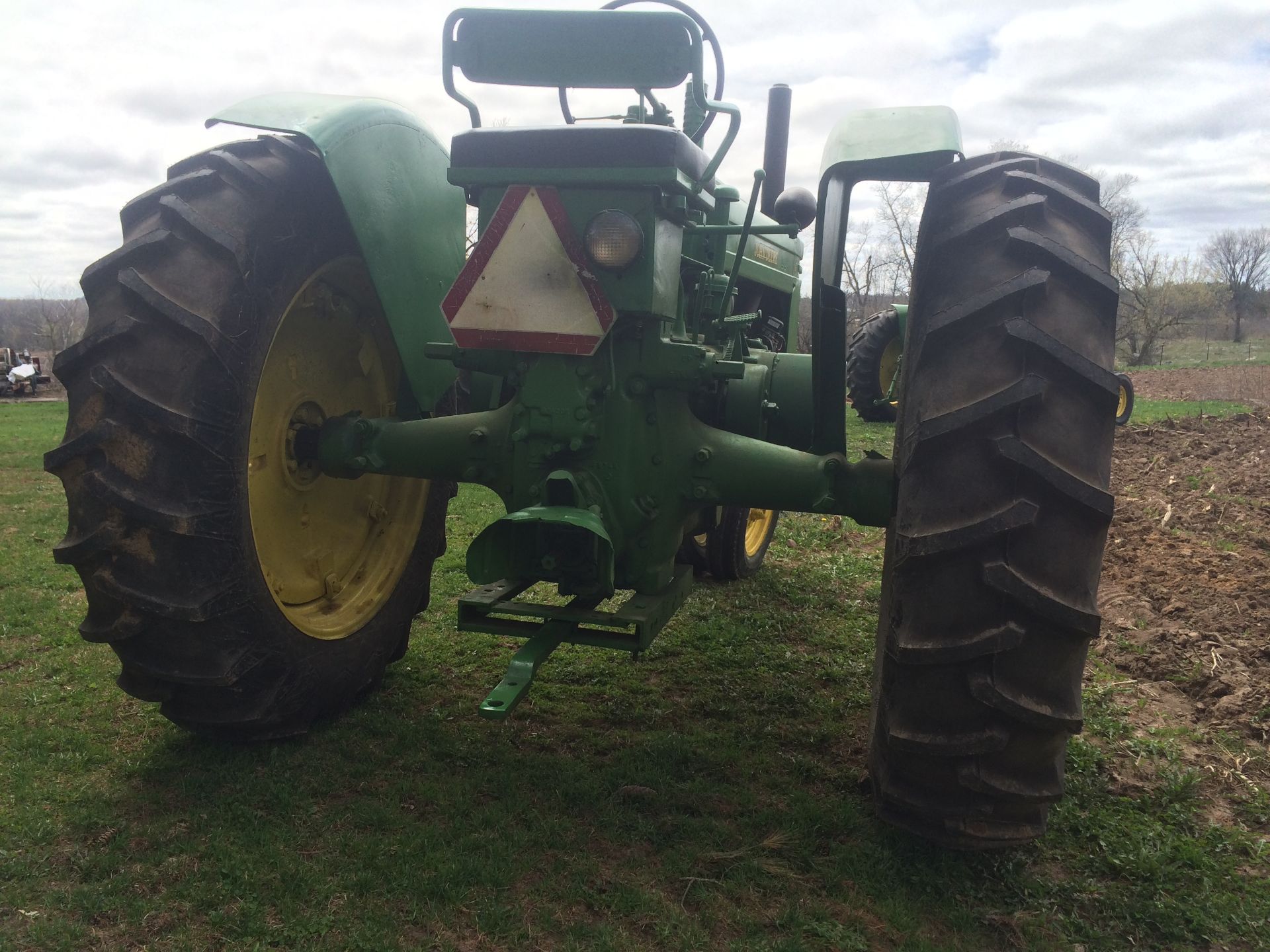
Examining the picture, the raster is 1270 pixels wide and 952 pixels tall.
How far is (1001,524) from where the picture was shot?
2.04 meters

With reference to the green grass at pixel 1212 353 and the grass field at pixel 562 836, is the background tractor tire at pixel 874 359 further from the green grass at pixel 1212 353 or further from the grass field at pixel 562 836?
the green grass at pixel 1212 353

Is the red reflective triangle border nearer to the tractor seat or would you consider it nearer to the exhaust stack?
the tractor seat

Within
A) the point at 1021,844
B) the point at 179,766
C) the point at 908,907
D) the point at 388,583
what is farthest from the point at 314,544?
the point at 1021,844

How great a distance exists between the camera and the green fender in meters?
2.74

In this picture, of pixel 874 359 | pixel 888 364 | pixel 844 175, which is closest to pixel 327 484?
pixel 844 175

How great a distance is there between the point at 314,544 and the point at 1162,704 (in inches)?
130

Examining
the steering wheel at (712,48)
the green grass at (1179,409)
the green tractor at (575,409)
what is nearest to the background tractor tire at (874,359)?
the green grass at (1179,409)

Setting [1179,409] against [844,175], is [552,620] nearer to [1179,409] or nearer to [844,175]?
[844,175]

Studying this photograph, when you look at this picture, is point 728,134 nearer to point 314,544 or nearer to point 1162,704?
point 314,544

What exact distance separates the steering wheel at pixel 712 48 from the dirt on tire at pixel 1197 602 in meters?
2.81

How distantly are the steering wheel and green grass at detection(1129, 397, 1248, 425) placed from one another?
350 inches

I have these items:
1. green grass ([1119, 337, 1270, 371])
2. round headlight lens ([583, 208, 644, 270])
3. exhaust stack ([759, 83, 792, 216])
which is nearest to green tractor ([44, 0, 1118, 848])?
round headlight lens ([583, 208, 644, 270])

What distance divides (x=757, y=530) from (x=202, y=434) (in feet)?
11.9

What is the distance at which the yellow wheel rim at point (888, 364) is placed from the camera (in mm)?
10258
